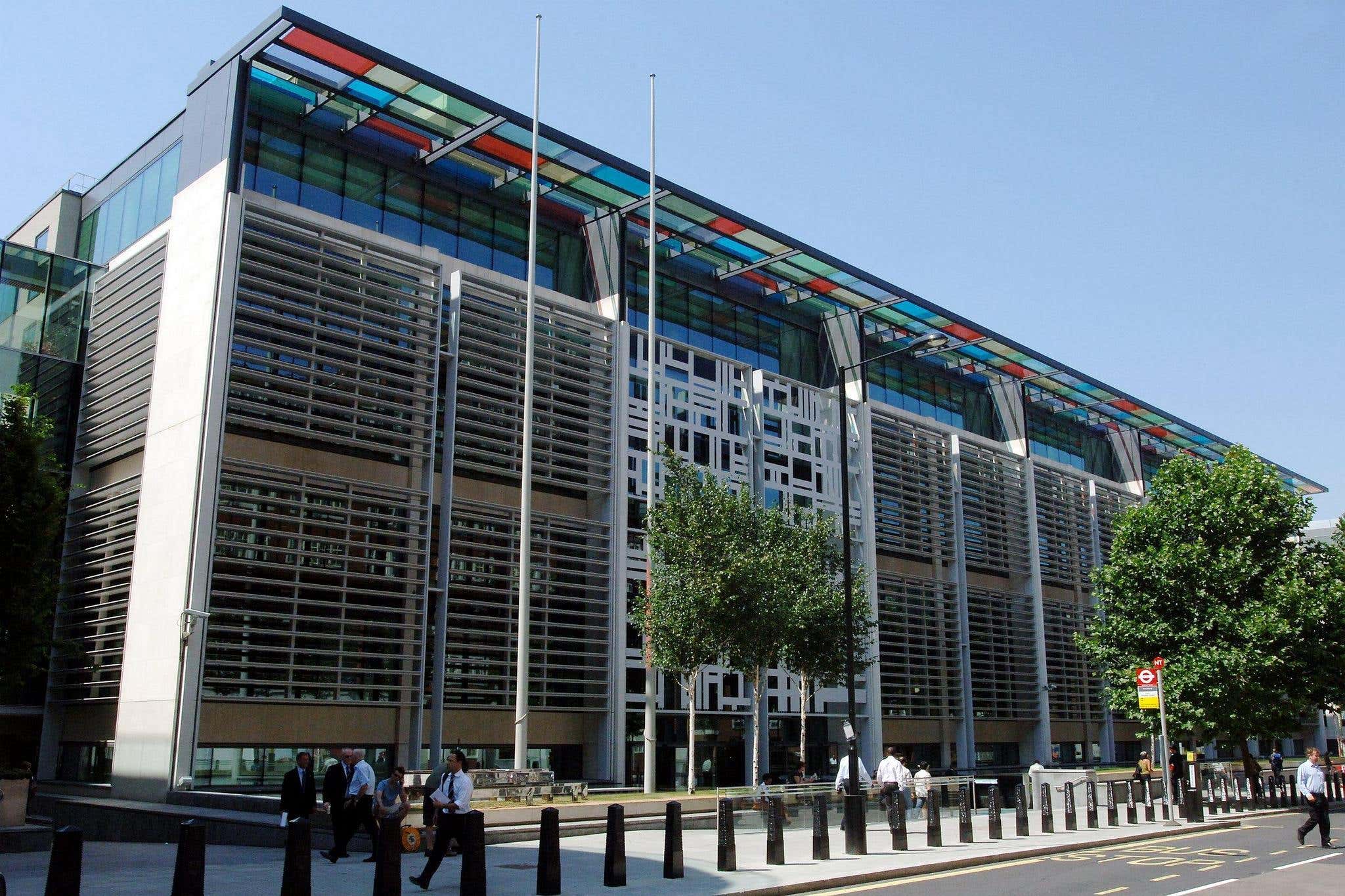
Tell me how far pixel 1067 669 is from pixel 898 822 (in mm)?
42876

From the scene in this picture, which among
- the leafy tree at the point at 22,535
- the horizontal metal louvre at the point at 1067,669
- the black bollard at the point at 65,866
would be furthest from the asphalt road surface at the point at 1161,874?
the horizontal metal louvre at the point at 1067,669

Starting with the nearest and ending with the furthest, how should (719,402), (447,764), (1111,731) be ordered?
(447,764)
(719,402)
(1111,731)

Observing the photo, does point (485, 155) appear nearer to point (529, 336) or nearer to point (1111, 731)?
point (529, 336)

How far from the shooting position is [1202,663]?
114 feet

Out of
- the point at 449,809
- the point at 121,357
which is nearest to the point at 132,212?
the point at 121,357

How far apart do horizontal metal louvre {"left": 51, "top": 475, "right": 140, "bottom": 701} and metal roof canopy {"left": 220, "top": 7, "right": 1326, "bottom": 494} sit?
12.4m

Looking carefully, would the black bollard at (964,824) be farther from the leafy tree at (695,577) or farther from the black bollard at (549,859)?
the leafy tree at (695,577)

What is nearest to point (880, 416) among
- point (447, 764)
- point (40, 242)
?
point (40, 242)

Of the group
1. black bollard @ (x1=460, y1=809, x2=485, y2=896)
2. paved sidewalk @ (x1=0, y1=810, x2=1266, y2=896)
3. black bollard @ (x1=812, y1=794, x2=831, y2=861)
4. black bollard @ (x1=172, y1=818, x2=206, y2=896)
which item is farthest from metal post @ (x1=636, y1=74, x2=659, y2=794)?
black bollard @ (x1=172, y1=818, x2=206, y2=896)

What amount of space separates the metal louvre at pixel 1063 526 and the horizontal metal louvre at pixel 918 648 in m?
9.64

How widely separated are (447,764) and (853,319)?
3807 cm

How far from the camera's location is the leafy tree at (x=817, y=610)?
36.0m

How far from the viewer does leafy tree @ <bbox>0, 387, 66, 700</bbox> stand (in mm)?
24344

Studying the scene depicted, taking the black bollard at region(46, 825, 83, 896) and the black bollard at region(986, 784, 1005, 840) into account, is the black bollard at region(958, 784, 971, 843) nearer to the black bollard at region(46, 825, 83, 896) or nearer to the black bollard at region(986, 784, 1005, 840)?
the black bollard at region(986, 784, 1005, 840)
